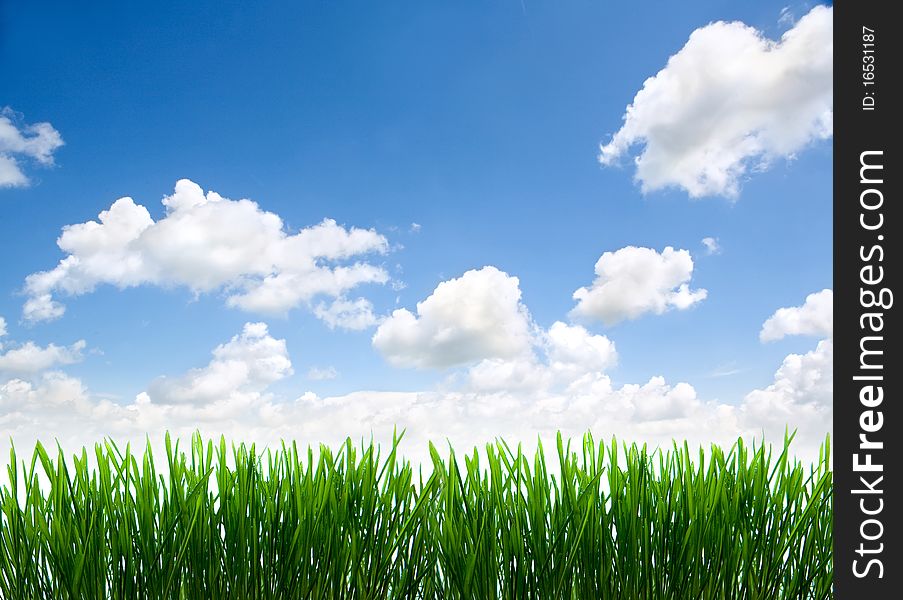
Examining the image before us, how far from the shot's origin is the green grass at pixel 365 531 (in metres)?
3.05

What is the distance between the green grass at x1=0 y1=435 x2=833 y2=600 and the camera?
3.05 m

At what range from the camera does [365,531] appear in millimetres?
3072

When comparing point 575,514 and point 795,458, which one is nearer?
point 575,514

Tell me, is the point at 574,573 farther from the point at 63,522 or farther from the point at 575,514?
the point at 63,522

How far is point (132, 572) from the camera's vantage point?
3.05m
